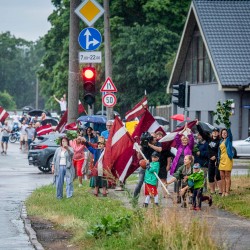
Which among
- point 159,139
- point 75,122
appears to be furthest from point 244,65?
point 159,139

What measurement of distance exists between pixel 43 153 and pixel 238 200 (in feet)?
53.6

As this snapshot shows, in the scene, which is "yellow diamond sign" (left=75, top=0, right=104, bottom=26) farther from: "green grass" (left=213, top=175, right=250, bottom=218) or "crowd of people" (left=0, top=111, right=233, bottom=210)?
"green grass" (left=213, top=175, right=250, bottom=218)

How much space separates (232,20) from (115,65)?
16.7 m

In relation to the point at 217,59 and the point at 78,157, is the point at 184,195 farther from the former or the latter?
the point at 217,59

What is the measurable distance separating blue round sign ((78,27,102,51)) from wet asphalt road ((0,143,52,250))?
4.10 meters

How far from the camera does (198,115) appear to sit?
57.9 meters

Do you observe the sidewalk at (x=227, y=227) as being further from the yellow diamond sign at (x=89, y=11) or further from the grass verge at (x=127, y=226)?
the yellow diamond sign at (x=89, y=11)

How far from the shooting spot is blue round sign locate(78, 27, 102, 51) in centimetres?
2644

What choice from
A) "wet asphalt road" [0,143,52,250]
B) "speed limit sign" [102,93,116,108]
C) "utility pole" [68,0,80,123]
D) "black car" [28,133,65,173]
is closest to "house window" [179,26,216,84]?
"wet asphalt road" [0,143,52,250]

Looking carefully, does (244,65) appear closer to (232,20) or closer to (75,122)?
(232,20)

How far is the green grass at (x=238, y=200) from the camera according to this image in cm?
2208

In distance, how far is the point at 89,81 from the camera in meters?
25.4

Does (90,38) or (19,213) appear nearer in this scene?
(19,213)

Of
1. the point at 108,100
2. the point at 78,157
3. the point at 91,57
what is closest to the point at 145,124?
the point at 91,57
